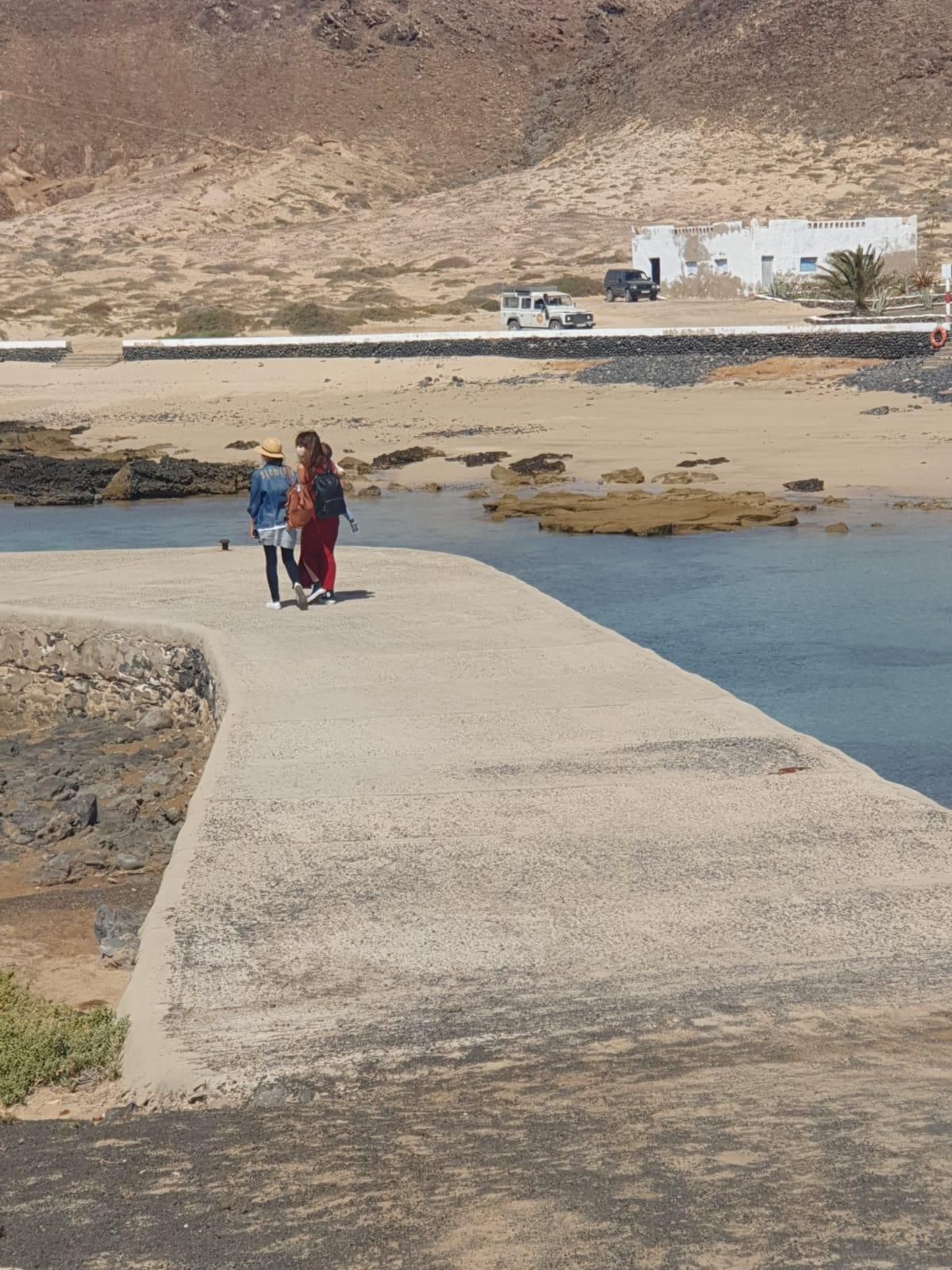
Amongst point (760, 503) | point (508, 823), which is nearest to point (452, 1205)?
point (508, 823)

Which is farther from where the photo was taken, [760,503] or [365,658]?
[760,503]

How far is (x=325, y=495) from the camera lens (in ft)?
42.1

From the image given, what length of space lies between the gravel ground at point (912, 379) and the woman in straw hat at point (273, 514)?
19.5 m

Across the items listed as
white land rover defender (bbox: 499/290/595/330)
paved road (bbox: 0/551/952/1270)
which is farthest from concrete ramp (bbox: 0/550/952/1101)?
white land rover defender (bbox: 499/290/595/330)


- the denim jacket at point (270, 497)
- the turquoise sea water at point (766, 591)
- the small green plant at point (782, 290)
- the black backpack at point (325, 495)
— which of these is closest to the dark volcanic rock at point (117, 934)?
the turquoise sea water at point (766, 591)

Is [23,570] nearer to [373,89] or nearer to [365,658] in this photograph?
[365,658]

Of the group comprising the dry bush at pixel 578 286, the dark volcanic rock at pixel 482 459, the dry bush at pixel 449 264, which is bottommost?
the dark volcanic rock at pixel 482 459

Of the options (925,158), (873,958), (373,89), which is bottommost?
(873,958)

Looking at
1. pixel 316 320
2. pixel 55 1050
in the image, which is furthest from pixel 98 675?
pixel 316 320

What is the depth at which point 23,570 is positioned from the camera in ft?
50.1

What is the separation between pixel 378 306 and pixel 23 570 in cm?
4297

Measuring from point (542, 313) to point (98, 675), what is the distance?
34892mm

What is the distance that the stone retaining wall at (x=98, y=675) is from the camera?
11.9 meters

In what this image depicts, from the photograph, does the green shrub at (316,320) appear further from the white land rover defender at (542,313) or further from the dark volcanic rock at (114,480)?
the dark volcanic rock at (114,480)
